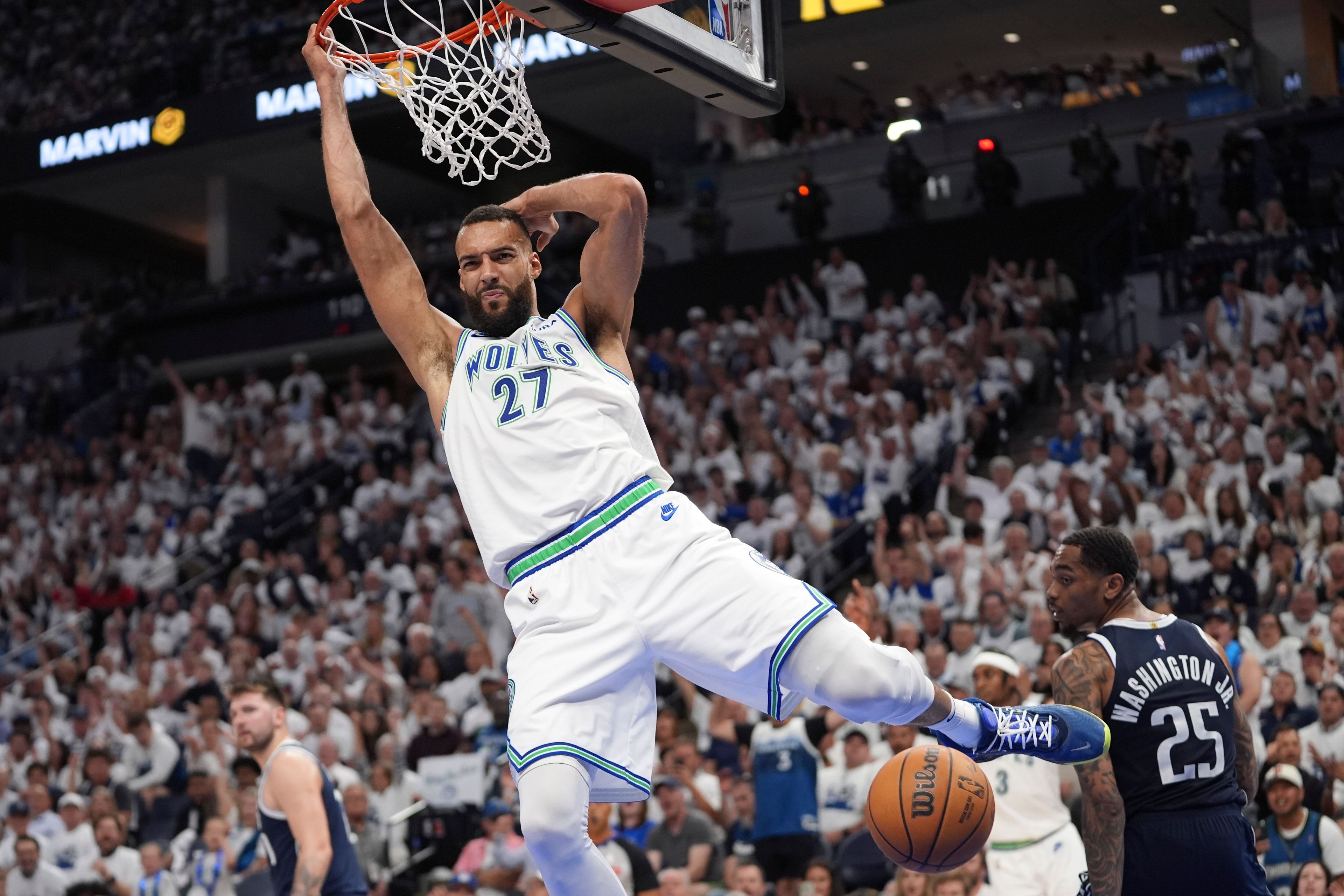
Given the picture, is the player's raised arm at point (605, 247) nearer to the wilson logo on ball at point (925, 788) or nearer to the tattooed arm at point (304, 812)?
the wilson logo on ball at point (925, 788)

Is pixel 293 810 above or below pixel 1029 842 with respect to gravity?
above

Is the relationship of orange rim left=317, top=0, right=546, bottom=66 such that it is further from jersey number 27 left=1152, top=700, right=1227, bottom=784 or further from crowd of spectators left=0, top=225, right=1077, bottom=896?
jersey number 27 left=1152, top=700, right=1227, bottom=784

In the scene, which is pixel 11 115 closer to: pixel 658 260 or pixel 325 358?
pixel 325 358

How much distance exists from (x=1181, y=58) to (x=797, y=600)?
20870mm

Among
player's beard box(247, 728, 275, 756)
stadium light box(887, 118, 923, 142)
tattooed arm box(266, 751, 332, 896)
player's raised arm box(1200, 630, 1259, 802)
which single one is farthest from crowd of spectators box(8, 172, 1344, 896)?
stadium light box(887, 118, 923, 142)

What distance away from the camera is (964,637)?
1081cm

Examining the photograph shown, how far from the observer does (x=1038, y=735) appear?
477cm

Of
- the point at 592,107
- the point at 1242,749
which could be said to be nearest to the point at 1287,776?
the point at 1242,749

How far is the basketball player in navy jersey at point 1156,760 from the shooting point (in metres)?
5.20

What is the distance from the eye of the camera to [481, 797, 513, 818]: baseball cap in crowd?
11055mm

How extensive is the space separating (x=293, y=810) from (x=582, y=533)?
2704mm

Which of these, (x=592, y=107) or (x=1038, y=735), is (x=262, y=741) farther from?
(x=592, y=107)

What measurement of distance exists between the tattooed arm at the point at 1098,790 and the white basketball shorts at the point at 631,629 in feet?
4.07

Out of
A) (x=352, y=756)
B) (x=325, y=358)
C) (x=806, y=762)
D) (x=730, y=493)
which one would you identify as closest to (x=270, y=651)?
(x=352, y=756)
